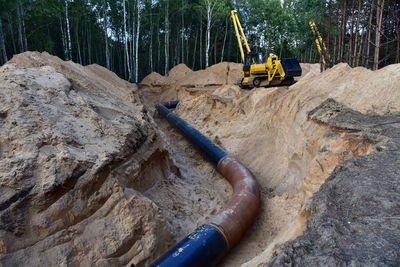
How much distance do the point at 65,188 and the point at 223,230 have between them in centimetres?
230

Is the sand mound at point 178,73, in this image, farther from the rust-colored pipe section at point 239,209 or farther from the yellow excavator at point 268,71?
the rust-colored pipe section at point 239,209

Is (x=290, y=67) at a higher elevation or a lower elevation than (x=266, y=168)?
higher

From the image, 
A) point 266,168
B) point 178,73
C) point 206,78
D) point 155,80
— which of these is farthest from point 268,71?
point 155,80

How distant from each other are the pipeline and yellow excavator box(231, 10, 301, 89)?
7.44 meters

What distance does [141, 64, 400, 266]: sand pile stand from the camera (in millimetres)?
4105

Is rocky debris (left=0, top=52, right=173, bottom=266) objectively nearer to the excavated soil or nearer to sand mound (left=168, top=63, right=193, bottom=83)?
the excavated soil

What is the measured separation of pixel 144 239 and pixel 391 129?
4106mm

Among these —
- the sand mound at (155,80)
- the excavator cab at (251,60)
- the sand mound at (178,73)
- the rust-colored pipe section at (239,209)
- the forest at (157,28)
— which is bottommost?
the rust-colored pipe section at (239,209)

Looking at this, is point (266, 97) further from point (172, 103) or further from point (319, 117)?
point (172, 103)

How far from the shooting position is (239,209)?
4.34m

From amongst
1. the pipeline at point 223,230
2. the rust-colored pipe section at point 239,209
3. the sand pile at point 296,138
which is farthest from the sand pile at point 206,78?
the rust-colored pipe section at point 239,209

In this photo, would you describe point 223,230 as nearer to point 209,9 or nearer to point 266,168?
point 266,168

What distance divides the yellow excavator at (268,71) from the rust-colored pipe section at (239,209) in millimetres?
7788

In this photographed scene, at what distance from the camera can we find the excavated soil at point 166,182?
2.17 m
